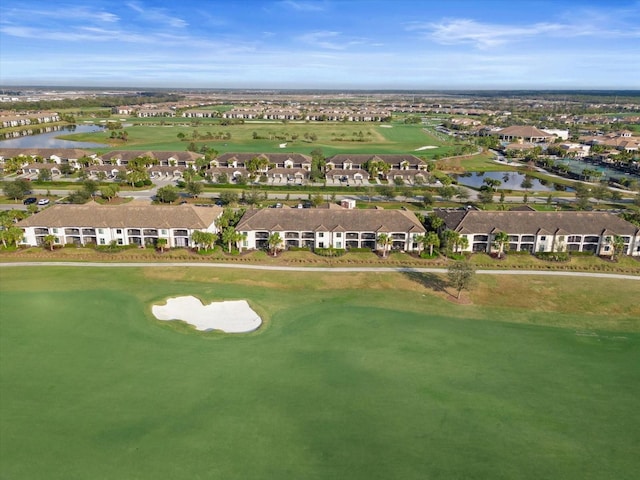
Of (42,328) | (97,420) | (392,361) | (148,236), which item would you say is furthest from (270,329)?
(148,236)

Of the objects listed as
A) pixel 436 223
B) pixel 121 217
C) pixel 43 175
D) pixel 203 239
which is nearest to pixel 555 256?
pixel 436 223

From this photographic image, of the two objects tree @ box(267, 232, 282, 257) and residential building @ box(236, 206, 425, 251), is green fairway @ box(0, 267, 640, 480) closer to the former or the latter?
tree @ box(267, 232, 282, 257)

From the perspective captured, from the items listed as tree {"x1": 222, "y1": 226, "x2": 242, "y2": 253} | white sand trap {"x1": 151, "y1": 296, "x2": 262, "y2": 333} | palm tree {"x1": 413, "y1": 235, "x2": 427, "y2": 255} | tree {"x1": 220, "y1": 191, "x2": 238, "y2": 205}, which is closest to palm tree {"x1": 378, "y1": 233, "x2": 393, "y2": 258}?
palm tree {"x1": 413, "y1": 235, "x2": 427, "y2": 255}

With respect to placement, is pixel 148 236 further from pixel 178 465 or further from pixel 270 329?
pixel 178 465

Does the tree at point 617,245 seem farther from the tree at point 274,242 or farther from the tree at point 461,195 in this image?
the tree at point 274,242

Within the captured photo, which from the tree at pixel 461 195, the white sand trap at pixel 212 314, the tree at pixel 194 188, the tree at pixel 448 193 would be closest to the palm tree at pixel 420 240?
the white sand trap at pixel 212 314

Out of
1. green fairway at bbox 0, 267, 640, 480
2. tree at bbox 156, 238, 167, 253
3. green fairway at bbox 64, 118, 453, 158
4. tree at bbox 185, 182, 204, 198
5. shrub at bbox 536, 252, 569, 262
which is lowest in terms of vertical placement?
green fairway at bbox 0, 267, 640, 480
